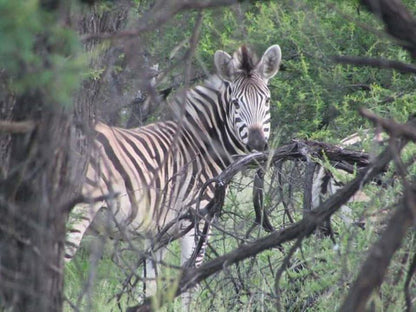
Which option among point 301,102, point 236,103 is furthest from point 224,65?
point 301,102

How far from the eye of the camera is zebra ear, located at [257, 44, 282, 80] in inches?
286

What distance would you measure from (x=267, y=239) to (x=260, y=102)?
4105mm

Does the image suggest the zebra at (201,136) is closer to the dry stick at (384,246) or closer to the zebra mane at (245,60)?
the zebra mane at (245,60)

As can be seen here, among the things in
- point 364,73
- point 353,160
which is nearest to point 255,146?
point 364,73

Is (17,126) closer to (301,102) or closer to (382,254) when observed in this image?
(382,254)

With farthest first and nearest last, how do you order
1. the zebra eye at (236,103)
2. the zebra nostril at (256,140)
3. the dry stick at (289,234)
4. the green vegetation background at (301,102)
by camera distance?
the zebra eye at (236,103) → the zebra nostril at (256,140) → the green vegetation background at (301,102) → the dry stick at (289,234)

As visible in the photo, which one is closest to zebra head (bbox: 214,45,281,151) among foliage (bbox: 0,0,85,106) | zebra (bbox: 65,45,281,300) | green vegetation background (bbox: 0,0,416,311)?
zebra (bbox: 65,45,281,300)

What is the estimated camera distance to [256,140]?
22.8ft

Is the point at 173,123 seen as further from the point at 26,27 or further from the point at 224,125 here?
the point at 26,27

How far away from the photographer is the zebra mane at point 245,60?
717 cm

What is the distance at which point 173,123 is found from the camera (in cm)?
721

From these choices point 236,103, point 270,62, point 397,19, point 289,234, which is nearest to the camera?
point 397,19

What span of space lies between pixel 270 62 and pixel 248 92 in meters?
0.41

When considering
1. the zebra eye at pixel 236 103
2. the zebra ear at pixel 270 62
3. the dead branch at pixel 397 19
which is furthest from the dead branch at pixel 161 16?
the zebra ear at pixel 270 62
